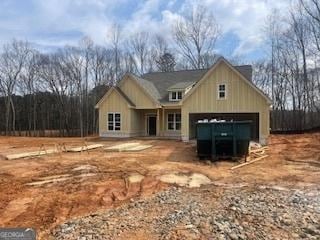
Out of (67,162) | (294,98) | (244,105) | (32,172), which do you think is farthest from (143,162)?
(294,98)

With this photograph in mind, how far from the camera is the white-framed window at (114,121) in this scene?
29031 mm

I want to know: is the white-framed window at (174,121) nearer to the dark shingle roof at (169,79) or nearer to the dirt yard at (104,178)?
the dark shingle roof at (169,79)

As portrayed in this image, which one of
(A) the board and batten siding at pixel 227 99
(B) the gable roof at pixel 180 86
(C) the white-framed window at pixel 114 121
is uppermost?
(B) the gable roof at pixel 180 86

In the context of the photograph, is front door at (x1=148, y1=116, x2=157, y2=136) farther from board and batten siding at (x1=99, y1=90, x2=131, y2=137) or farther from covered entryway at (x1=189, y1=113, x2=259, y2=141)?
covered entryway at (x1=189, y1=113, x2=259, y2=141)

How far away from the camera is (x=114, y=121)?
95.8 feet

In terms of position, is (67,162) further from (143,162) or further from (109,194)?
Answer: (109,194)

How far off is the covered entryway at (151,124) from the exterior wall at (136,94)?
195 cm

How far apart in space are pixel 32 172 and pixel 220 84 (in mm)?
14639

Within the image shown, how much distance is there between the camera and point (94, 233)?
7.06m

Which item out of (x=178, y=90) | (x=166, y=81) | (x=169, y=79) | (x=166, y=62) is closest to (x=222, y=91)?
(x=178, y=90)

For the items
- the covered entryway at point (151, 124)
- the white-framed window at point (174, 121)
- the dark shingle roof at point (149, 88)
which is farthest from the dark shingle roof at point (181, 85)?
the covered entryway at point (151, 124)

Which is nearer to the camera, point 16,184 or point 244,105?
point 16,184

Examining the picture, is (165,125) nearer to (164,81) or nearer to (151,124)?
(151,124)

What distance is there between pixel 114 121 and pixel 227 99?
961 cm
